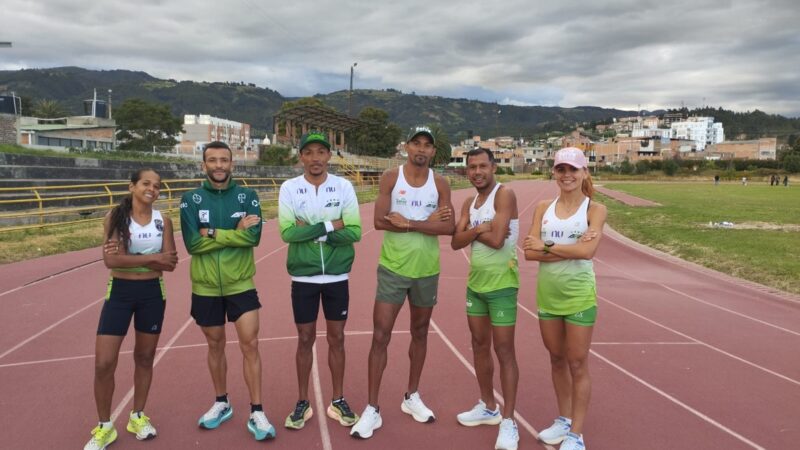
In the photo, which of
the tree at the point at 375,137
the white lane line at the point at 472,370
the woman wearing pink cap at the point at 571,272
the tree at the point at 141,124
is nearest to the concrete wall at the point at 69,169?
the white lane line at the point at 472,370

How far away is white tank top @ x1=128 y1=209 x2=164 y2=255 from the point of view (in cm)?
328

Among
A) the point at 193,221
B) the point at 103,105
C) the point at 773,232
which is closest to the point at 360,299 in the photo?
the point at 193,221

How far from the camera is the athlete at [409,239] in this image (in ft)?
11.4

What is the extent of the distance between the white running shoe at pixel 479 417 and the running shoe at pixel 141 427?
6.50 feet

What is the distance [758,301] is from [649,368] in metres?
4.28

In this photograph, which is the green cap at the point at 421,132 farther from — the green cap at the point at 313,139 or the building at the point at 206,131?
the building at the point at 206,131

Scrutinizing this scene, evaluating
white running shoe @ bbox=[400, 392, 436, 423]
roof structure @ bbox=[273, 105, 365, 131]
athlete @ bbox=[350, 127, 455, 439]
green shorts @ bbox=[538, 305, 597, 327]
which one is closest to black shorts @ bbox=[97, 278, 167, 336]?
athlete @ bbox=[350, 127, 455, 439]

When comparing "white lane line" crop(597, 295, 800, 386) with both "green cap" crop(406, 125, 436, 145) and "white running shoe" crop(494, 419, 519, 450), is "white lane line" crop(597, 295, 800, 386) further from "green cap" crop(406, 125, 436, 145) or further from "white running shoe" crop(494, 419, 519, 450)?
"green cap" crop(406, 125, 436, 145)

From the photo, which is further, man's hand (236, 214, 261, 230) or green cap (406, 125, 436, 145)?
green cap (406, 125, 436, 145)

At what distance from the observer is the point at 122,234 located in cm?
324

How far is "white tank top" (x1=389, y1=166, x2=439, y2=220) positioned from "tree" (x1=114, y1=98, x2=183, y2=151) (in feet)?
170

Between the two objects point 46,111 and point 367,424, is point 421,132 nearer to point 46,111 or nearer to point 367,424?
point 367,424

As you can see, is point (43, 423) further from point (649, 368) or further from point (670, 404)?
point (649, 368)

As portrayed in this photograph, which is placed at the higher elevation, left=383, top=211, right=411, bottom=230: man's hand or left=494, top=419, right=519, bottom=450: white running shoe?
left=383, top=211, right=411, bottom=230: man's hand
